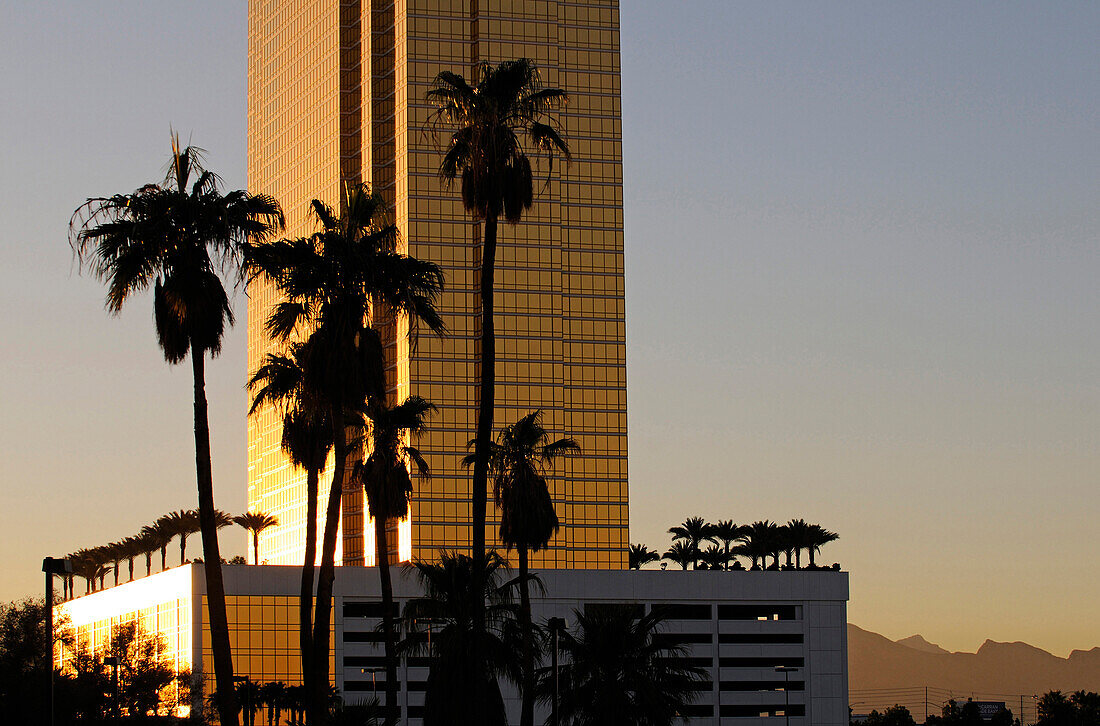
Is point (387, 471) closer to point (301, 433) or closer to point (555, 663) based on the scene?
point (555, 663)

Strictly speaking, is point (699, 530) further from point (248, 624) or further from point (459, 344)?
point (248, 624)

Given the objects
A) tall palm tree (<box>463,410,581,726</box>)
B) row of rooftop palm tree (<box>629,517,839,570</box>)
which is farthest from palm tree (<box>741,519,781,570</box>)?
tall palm tree (<box>463,410,581,726</box>)

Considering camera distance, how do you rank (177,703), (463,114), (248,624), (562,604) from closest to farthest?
1. (463,114)
2. (177,703)
3. (248,624)
4. (562,604)

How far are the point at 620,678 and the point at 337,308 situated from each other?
1712 centimetres

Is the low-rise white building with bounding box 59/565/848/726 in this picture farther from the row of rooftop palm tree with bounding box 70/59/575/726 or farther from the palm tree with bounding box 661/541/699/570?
the row of rooftop palm tree with bounding box 70/59/575/726

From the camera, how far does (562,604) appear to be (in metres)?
163

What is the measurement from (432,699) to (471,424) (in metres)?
147

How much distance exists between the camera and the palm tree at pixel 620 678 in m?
57.9

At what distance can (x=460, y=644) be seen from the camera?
50.0 m

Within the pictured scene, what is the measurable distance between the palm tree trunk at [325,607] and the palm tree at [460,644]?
2724mm

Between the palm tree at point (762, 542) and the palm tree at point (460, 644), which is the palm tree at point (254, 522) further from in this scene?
the palm tree at point (460, 644)

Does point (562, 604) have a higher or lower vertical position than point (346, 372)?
lower

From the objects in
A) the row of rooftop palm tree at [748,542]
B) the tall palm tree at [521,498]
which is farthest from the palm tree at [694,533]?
the tall palm tree at [521,498]

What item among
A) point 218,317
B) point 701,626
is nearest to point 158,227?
point 218,317
